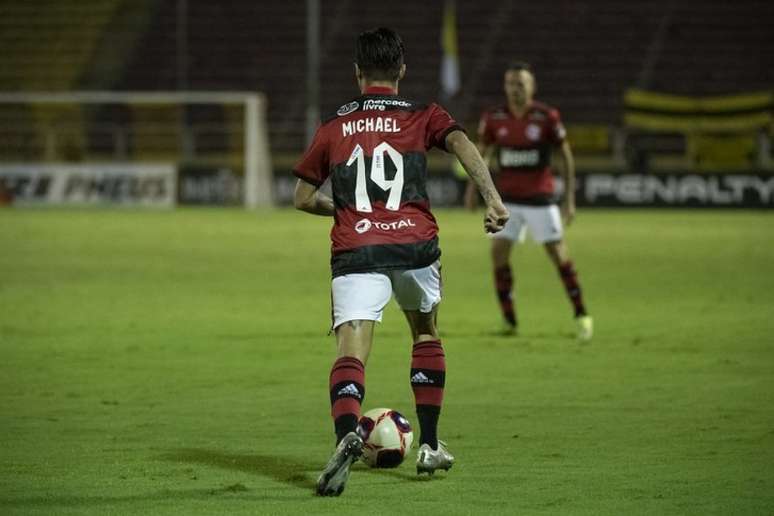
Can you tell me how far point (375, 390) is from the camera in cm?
1024

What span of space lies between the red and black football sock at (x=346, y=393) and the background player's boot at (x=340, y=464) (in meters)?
0.13

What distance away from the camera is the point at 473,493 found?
6891mm

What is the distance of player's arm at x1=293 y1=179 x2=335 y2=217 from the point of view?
737cm

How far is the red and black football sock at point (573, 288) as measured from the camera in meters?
13.4

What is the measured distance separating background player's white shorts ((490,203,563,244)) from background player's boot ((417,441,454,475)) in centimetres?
654

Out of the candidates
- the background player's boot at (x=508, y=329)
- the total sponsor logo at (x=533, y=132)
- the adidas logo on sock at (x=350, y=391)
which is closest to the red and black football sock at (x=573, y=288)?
the background player's boot at (x=508, y=329)

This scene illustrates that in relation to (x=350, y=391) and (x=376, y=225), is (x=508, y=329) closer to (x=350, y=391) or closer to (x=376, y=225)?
(x=376, y=225)

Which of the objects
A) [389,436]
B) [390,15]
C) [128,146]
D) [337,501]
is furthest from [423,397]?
[390,15]

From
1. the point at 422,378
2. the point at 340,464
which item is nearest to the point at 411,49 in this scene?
the point at 422,378

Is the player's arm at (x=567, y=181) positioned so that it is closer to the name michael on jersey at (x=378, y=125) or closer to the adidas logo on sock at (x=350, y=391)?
the name michael on jersey at (x=378, y=125)

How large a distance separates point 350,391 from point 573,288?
6.70 meters

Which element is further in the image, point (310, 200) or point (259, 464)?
point (259, 464)

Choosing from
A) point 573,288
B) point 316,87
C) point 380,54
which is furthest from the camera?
point 316,87

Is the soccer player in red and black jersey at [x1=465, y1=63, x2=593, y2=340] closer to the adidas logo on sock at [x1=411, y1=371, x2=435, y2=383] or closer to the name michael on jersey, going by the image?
the adidas logo on sock at [x1=411, y1=371, x2=435, y2=383]
